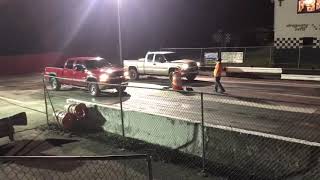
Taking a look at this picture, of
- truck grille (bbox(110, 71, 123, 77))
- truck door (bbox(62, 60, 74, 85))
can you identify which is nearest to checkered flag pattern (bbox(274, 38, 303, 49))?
truck grille (bbox(110, 71, 123, 77))

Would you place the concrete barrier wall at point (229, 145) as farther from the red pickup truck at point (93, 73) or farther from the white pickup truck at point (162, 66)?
the white pickup truck at point (162, 66)

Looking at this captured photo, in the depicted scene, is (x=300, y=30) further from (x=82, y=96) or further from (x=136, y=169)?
(x=136, y=169)

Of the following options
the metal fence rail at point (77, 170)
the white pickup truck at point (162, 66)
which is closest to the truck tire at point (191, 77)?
the white pickup truck at point (162, 66)

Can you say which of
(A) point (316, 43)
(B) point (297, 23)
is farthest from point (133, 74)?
(A) point (316, 43)

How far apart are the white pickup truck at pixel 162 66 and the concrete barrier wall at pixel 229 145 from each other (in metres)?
12.7

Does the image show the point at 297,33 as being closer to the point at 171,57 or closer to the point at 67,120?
the point at 171,57

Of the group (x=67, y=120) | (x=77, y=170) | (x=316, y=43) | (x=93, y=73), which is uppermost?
(x=316, y=43)

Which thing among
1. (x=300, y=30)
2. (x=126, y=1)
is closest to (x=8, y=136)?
(x=300, y=30)

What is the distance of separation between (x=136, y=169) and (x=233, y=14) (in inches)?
1763

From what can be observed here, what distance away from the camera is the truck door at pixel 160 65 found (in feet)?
81.0

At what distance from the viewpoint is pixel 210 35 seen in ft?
171

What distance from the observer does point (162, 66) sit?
81.3ft

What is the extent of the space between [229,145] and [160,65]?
54.9ft

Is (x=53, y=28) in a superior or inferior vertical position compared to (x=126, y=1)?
inferior
